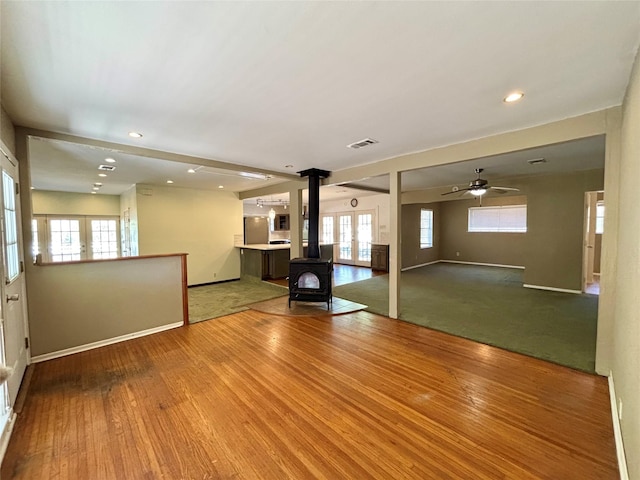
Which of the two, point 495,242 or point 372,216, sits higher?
point 372,216

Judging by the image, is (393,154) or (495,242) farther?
(495,242)

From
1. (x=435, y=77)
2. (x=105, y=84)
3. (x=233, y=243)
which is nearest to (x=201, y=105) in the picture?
(x=105, y=84)

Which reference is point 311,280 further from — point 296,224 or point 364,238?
point 364,238

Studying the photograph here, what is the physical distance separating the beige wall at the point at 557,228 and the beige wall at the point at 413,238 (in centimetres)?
337

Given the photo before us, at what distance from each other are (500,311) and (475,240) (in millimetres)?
6090

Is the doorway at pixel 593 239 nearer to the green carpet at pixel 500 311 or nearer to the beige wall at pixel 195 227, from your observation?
the green carpet at pixel 500 311

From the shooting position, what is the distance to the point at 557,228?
19.9ft

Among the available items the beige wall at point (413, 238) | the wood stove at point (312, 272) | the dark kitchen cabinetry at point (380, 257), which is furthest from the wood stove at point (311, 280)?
the beige wall at point (413, 238)

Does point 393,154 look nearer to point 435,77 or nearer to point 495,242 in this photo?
point 435,77

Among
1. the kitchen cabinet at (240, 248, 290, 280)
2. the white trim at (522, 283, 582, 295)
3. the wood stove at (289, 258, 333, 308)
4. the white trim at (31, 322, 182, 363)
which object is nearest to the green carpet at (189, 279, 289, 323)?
the kitchen cabinet at (240, 248, 290, 280)

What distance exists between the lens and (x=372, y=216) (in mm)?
9688

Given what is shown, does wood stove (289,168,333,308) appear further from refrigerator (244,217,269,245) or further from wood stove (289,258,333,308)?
refrigerator (244,217,269,245)

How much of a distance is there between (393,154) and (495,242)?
24.8 ft

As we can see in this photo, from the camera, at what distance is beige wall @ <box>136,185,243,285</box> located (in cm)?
634
